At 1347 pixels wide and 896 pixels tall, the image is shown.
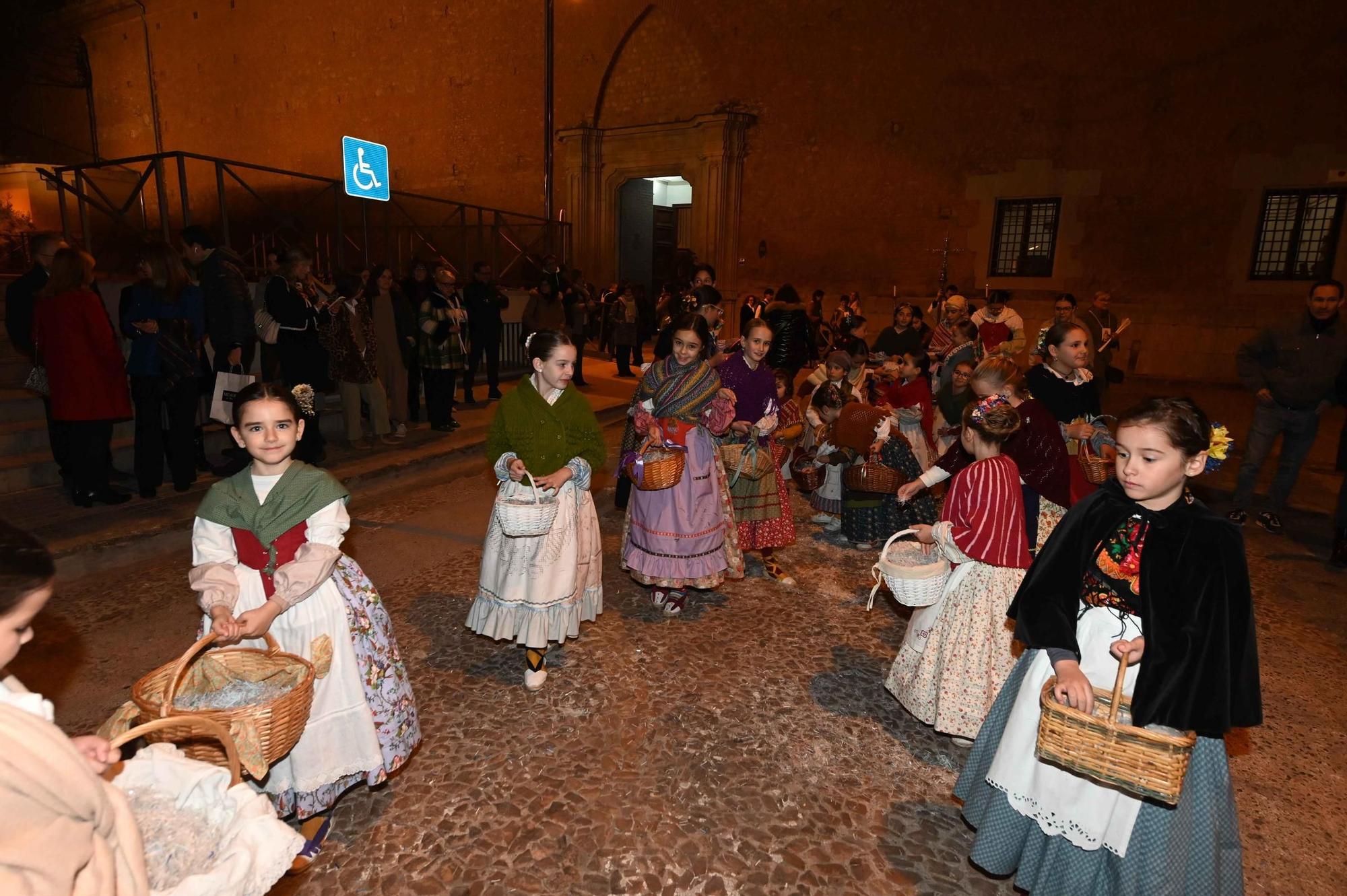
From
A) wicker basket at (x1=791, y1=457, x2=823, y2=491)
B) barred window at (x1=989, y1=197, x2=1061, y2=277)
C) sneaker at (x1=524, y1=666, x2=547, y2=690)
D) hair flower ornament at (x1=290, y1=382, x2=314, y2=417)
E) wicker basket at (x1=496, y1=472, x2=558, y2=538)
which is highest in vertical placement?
barred window at (x1=989, y1=197, x2=1061, y2=277)

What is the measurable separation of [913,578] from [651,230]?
18.1 metres

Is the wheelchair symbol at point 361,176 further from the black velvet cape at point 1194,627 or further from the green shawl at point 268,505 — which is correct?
the black velvet cape at point 1194,627

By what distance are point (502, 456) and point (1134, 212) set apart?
47.2 feet

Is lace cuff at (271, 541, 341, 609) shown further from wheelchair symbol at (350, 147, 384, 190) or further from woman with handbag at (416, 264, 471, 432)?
wheelchair symbol at (350, 147, 384, 190)

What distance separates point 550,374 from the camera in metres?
3.47

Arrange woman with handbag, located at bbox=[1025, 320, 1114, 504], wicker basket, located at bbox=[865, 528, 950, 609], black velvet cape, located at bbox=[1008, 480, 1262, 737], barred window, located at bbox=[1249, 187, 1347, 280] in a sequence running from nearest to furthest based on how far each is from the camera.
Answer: black velvet cape, located at bbox=[1008, 480, 1262, 737], wicker basket, located at bbox=[865, 528, 950, 609], woman with handbag, located at bbox=[1025, 320, 1114, 504], barred window, located at bbox=[1249, 187, 1347, 280]

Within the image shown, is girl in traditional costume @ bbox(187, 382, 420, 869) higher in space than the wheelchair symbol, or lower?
lower

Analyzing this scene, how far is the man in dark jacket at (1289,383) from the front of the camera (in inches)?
225

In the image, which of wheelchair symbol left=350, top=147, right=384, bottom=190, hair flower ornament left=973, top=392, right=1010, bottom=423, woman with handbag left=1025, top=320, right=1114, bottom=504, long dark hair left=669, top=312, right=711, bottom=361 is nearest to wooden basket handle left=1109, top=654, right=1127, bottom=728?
hair flower ornament left=973, top=392, right=1010, bottom=423

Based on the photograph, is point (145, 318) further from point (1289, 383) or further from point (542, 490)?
point (1289, 383)

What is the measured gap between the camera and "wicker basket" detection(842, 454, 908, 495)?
487 centimetres

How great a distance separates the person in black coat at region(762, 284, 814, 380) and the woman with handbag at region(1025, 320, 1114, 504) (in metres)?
3.12

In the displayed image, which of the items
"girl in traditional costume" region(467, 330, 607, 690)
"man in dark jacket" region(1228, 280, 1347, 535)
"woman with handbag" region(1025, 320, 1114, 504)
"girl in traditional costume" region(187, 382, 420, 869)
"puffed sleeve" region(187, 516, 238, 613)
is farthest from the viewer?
"man in dark jacket" region(1228, 280, 1347, 535)

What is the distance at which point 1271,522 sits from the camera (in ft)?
20.3
